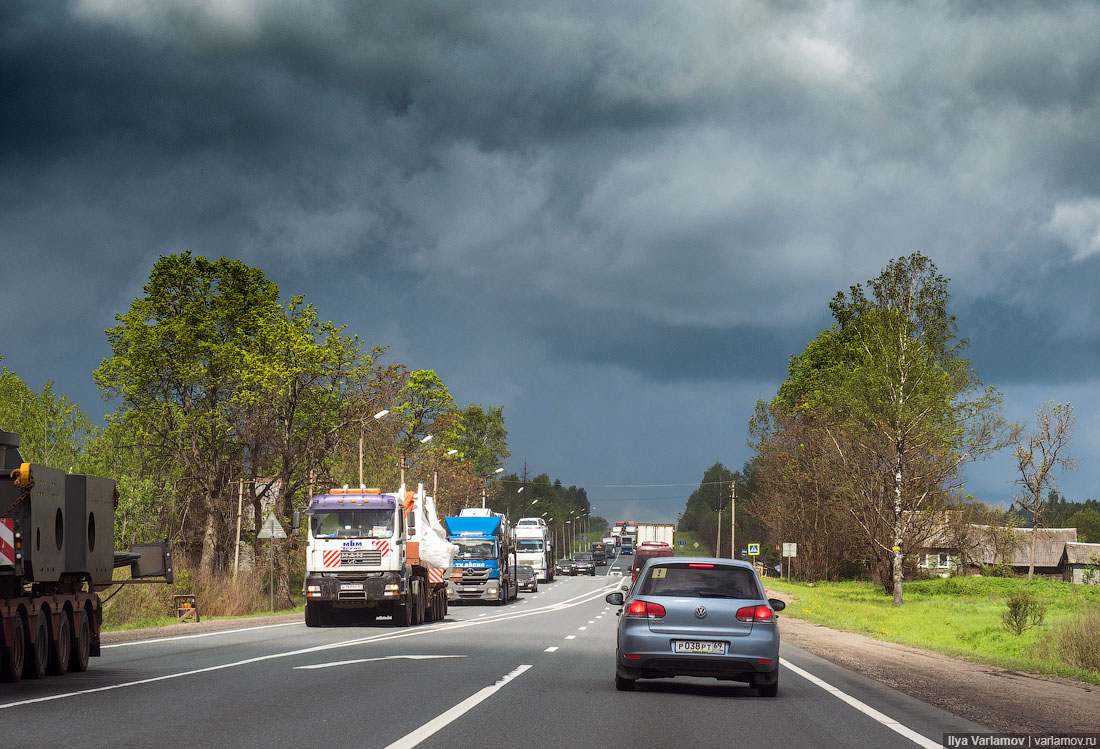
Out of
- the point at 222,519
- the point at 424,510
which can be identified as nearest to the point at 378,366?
the point at 222,519

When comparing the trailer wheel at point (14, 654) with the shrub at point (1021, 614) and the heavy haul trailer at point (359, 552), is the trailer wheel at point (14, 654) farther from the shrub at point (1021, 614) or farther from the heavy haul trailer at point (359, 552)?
the shrub at point (1021, 614)

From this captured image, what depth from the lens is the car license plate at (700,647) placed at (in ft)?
44.7

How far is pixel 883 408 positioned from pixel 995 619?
15580mm

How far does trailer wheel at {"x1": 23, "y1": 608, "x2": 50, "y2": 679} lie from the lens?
1533 cm

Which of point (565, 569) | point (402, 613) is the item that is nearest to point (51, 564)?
point (402, 613)

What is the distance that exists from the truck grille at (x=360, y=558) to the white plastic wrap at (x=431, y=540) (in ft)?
7.49

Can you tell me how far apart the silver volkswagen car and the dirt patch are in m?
2.08

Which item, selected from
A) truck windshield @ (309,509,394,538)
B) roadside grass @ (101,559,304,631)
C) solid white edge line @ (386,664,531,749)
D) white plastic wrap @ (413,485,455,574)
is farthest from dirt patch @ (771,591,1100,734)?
roadside grass @ (101,559,304,631)

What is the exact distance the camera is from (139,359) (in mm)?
53562

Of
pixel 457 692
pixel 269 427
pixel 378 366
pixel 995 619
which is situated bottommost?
pixel 995 619

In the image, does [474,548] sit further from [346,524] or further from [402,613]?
[346,524]

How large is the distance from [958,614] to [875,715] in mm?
32818

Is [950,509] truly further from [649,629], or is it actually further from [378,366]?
[649,629]

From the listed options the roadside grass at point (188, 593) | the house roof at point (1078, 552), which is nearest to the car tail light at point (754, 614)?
the roadside grass at point (188, 593)
